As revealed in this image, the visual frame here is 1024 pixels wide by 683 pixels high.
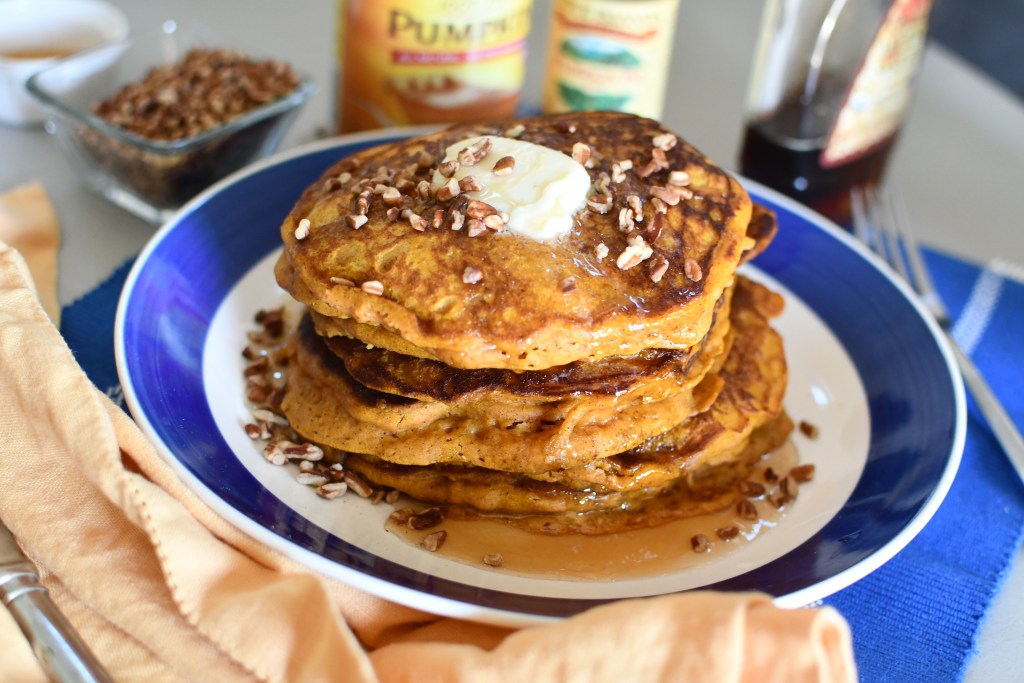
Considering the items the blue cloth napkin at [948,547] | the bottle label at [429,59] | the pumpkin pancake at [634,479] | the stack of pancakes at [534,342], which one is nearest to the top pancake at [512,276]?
the stack of pancakes at [534,342]

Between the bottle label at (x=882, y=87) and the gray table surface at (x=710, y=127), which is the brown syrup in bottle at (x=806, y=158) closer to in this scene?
the bottle label at (x=882, y=87)

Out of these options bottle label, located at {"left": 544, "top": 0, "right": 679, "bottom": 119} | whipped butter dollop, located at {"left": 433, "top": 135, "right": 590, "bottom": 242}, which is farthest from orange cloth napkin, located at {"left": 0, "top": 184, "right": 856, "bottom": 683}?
bottle label, located at {"left": 544, "top": 0, "right": 679, "bottom": 119}

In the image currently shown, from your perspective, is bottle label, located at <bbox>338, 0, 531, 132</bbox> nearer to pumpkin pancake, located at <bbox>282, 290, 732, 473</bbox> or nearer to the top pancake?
the top pancake

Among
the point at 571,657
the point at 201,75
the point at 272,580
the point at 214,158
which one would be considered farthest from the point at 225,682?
the point at 201,75

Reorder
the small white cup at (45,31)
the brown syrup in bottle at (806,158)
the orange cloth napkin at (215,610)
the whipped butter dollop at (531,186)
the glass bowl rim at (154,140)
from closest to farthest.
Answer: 1. the orange cloth napkin at (215,610)
2. the whipped butter dollop at (531,186)
3. the glass bowl rim at (154,140)
4. the brown syrup in bottle at (806,158)
5. the small white cup at (45,31)

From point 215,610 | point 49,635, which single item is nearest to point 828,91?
point 215,610

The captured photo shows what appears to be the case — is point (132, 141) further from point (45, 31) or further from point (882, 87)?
point (882, 87)
